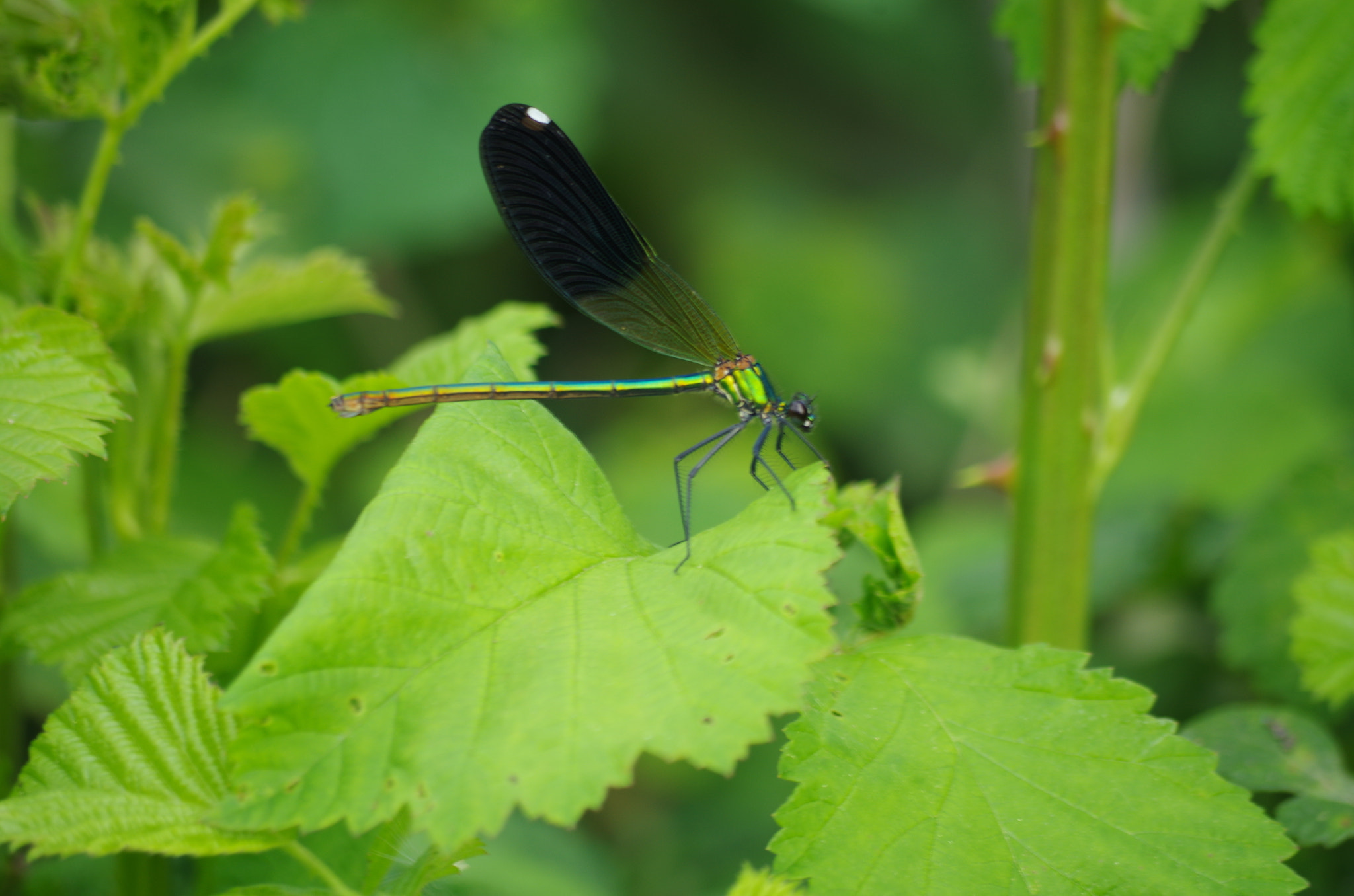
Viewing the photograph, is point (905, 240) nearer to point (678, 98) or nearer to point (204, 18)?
point (678, 98)

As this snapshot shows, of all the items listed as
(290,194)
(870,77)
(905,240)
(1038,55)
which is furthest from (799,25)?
(1038,55)

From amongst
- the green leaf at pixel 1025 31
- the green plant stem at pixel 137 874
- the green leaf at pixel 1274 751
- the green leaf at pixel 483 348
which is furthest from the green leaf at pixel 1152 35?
the green plant stem at pixel 137 874

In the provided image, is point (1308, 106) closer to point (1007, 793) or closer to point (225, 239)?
point (1007, 793)

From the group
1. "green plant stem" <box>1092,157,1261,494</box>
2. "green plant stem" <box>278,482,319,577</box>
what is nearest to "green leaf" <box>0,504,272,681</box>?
"green plant stem" <box>278,482,319,577</box>

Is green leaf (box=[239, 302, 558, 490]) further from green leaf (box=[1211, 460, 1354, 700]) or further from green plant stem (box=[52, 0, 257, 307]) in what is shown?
green leaf (box=[1211, 460, 1354, 700])

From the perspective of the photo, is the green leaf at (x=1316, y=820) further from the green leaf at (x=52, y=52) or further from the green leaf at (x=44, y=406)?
the green leaf at (x=52, y=52)

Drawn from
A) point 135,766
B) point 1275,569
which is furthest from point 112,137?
point 1275,569

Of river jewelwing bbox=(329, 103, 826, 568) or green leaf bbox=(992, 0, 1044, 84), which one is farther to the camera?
river jewelwing bbox=(329, 103, 826, 568)

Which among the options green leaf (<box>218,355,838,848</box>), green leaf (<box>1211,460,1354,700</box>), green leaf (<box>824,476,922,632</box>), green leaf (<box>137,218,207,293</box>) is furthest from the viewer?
green leaf (<box>1211,460,1354,700</box>)
